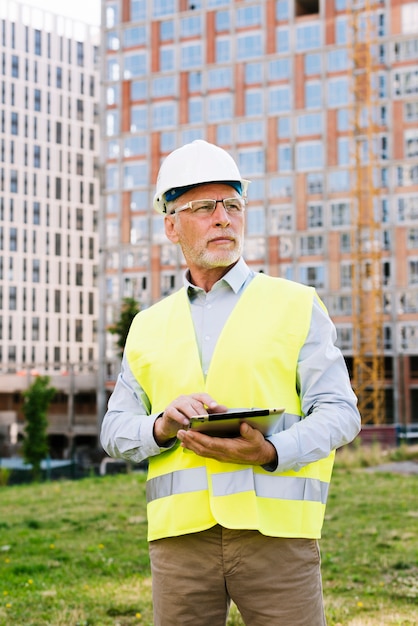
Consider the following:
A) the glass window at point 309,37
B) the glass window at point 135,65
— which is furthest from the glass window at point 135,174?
the glass window at point 309,37

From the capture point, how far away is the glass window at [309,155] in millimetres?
60156

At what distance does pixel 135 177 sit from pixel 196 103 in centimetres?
724

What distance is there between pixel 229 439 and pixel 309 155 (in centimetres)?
5925

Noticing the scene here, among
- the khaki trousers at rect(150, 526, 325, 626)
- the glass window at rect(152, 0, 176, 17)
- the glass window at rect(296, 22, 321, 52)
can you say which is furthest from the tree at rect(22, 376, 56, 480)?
the glass window at rect(152, 0, 176, 17)

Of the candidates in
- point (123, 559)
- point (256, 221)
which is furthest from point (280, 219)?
point (123, 559)

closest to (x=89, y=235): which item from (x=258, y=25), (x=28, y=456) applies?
(x=258, y=25)

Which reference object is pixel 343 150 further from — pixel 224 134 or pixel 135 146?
pixel 135 146

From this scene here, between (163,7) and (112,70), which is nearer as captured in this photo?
(163,7)

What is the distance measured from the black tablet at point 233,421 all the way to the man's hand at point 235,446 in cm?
2

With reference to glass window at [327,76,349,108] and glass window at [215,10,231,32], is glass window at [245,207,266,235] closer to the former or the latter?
glass window at [327,76,349,108]

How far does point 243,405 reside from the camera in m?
2.92

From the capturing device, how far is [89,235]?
120 m

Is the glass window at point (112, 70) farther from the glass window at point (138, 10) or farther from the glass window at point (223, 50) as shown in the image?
the glass window at point (223, 50)

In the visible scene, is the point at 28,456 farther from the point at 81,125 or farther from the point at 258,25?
the point at 81,125
